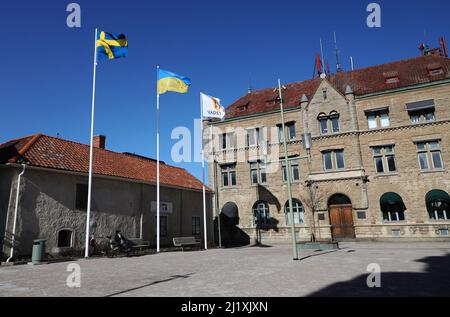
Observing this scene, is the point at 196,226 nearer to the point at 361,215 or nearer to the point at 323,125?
the point at 361,215

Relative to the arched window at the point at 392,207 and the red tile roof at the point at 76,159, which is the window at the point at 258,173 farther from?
the arched window at the point at 392,207

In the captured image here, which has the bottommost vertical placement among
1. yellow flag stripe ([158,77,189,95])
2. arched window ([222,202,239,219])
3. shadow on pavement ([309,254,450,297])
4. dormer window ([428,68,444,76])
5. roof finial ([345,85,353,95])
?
shadow on pavement ([309,254,450,297])

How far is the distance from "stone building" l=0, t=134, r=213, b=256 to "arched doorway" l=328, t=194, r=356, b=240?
481 inches

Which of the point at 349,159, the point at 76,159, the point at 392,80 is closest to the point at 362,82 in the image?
the point at 392,80

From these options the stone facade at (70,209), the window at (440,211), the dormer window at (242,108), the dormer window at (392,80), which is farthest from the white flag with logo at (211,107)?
the window at (440,211)

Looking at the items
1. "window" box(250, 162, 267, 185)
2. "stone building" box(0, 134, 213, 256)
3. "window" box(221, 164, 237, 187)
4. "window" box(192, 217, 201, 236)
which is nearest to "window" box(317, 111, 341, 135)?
"window" box(250, 162, 267, 185)

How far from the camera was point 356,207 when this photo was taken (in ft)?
90.3

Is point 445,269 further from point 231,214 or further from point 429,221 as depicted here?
point 231,214

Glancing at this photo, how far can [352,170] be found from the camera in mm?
28062

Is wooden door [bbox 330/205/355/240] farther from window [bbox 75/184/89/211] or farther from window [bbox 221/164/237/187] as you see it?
window [bbox 75/184/89/211]

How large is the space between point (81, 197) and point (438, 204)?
2582cm

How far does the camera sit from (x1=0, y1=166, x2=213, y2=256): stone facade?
54.7 ft

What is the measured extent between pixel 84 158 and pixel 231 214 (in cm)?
1579
